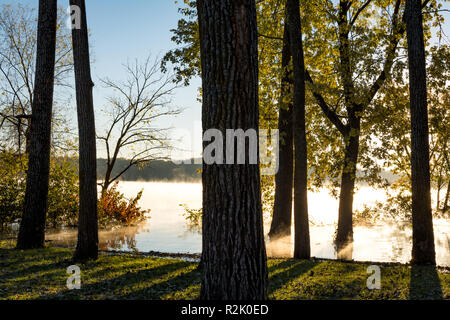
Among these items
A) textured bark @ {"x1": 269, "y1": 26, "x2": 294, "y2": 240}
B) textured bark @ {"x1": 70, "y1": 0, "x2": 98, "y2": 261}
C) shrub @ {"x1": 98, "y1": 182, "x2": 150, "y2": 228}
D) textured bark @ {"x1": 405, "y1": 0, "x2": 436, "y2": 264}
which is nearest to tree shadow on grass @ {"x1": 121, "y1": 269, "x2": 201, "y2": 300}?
textured bark @ {"x1": 70, "y1": 0, "x2": 98, "y2": 261}

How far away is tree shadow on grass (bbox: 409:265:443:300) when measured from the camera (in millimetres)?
5973

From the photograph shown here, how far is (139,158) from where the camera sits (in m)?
20.5

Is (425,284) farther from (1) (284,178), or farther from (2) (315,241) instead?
(2) (315,241)

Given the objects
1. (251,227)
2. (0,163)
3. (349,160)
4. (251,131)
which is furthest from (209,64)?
(0,163)

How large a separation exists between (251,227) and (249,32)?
7.11 feet

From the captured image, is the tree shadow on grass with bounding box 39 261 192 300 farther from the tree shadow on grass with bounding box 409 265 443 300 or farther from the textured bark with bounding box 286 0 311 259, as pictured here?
the tree shadow on grass with bounding box 409 265 443 300

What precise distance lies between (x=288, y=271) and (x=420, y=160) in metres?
4.48

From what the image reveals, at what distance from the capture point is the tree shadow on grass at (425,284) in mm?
5973

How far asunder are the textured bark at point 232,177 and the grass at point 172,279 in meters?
1.75

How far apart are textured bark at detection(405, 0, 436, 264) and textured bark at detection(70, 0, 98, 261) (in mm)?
7791

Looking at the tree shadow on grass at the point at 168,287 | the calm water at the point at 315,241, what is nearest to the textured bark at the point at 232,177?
the tree shadow on grass at the point at 168,287

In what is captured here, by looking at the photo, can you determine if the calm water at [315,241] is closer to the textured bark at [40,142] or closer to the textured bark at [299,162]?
the textured bark at [299,162]
